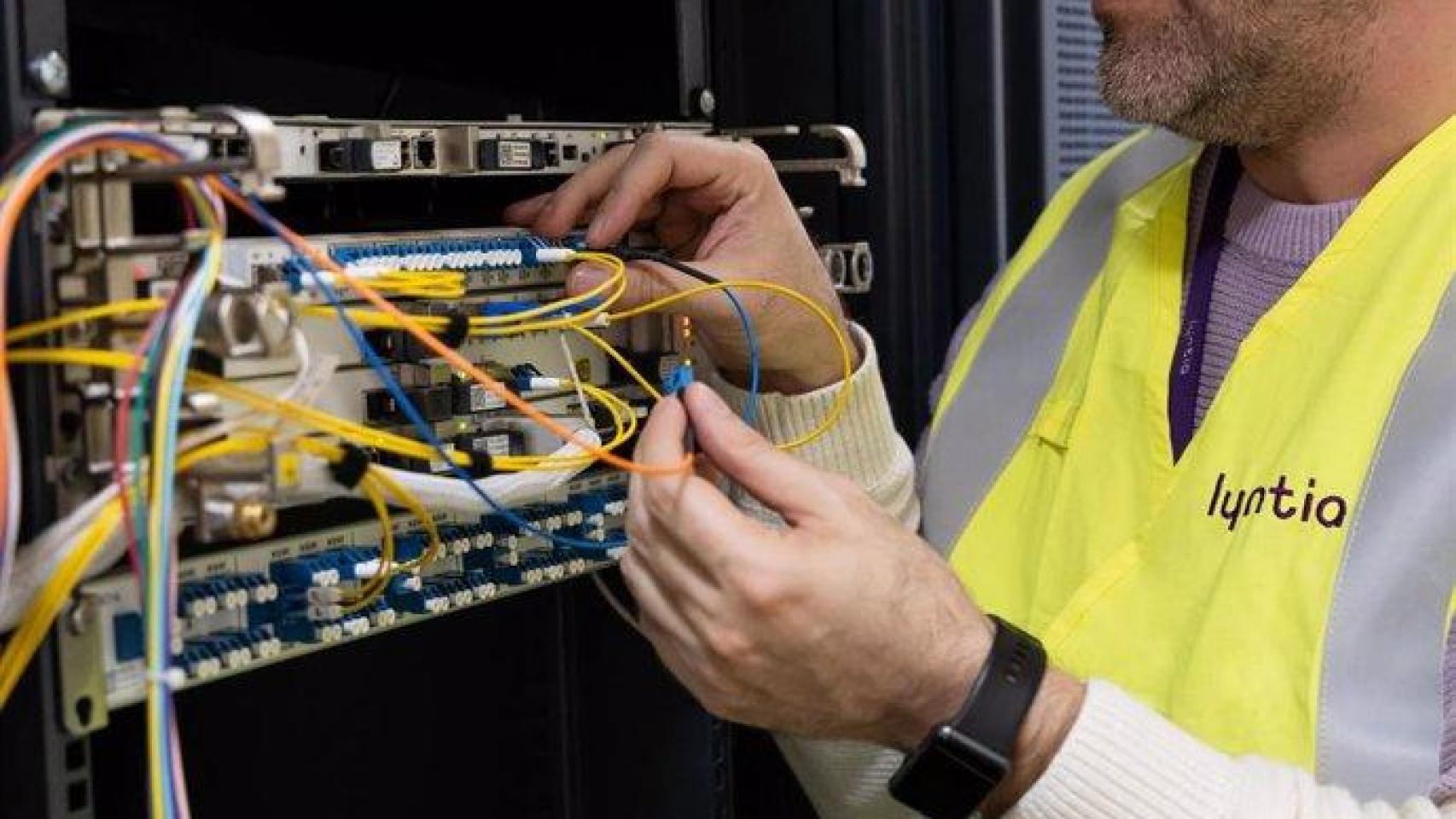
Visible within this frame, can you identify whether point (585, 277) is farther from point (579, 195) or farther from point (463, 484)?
point (463, 484)

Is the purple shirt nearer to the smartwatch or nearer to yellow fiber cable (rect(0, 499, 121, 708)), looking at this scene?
the smartwatch

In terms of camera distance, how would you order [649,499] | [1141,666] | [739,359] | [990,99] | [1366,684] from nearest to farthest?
1. [649,499]
2. [1366,684]
3. [1141,666]
4. [739,359]
5. [990,99]

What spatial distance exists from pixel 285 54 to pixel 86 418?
0.57m

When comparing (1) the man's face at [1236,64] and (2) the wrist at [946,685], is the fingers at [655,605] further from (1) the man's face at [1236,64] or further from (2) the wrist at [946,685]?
(1) the man's face at [1236,64]

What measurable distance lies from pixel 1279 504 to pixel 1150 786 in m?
0.26

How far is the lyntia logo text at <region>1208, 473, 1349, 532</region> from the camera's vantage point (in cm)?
117

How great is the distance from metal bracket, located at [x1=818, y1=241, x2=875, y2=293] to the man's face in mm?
268

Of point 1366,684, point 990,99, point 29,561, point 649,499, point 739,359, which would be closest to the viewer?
A: point 29,561

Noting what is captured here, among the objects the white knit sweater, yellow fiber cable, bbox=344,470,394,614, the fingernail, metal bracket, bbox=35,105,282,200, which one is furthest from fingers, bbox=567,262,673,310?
the white knit sweater

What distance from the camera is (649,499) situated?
0.98m

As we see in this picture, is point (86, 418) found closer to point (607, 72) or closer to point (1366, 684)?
point (607, 72)

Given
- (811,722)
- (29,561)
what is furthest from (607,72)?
(29,561)

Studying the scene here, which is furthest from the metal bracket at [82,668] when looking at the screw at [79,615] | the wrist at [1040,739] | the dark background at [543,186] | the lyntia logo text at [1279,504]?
the lyntia logo text at [1279,504]

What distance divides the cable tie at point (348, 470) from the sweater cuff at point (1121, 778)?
0.51m
